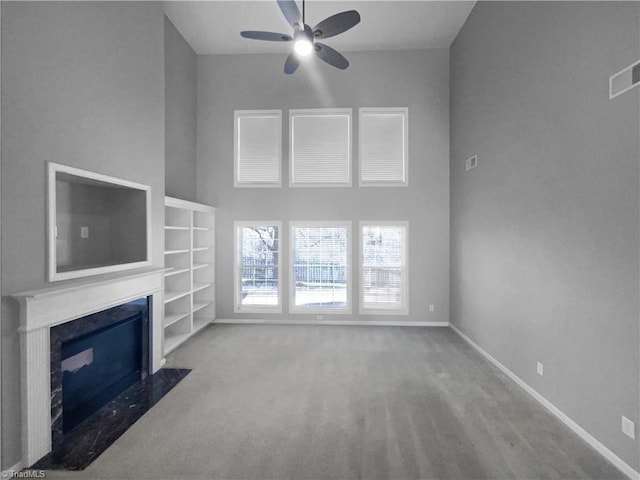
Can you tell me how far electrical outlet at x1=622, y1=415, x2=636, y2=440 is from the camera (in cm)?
204

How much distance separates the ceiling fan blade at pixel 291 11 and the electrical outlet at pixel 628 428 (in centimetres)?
414

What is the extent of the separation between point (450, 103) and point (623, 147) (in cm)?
389

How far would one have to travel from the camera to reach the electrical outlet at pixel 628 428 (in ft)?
6.69

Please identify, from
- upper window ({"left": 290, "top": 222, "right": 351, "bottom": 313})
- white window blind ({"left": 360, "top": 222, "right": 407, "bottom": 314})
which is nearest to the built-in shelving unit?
upper window ({"left": 290, "top": 222, "right": 351, "bottom": 313})

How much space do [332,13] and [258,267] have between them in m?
4.37

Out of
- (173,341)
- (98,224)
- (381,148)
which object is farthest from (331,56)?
(173,341)

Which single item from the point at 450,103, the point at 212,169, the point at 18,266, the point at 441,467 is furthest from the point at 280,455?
the point at 450,103

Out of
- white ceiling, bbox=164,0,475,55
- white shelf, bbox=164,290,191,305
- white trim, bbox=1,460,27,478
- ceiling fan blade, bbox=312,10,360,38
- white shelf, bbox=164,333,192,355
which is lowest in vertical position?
white trim, bbox=1,460,27,478

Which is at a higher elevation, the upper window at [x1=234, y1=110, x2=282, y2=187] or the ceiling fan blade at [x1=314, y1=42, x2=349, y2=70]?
the ceiling fan blade at [x1=314, y1=42, x2=349, y2=70]

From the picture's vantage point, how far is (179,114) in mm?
5199

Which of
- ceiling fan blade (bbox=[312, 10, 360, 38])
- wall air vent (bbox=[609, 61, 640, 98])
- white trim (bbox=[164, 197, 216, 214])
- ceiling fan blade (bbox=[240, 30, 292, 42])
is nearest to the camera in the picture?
wall air vent (bbox=[609, 61, 640, 98])

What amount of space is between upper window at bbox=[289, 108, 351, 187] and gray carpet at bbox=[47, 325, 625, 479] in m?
3.16

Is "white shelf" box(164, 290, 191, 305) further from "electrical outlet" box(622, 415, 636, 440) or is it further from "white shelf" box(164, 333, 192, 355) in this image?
"electrical outlet" box(622, 415, 636, 440)

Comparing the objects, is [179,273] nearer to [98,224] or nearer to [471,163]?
[98,224]
